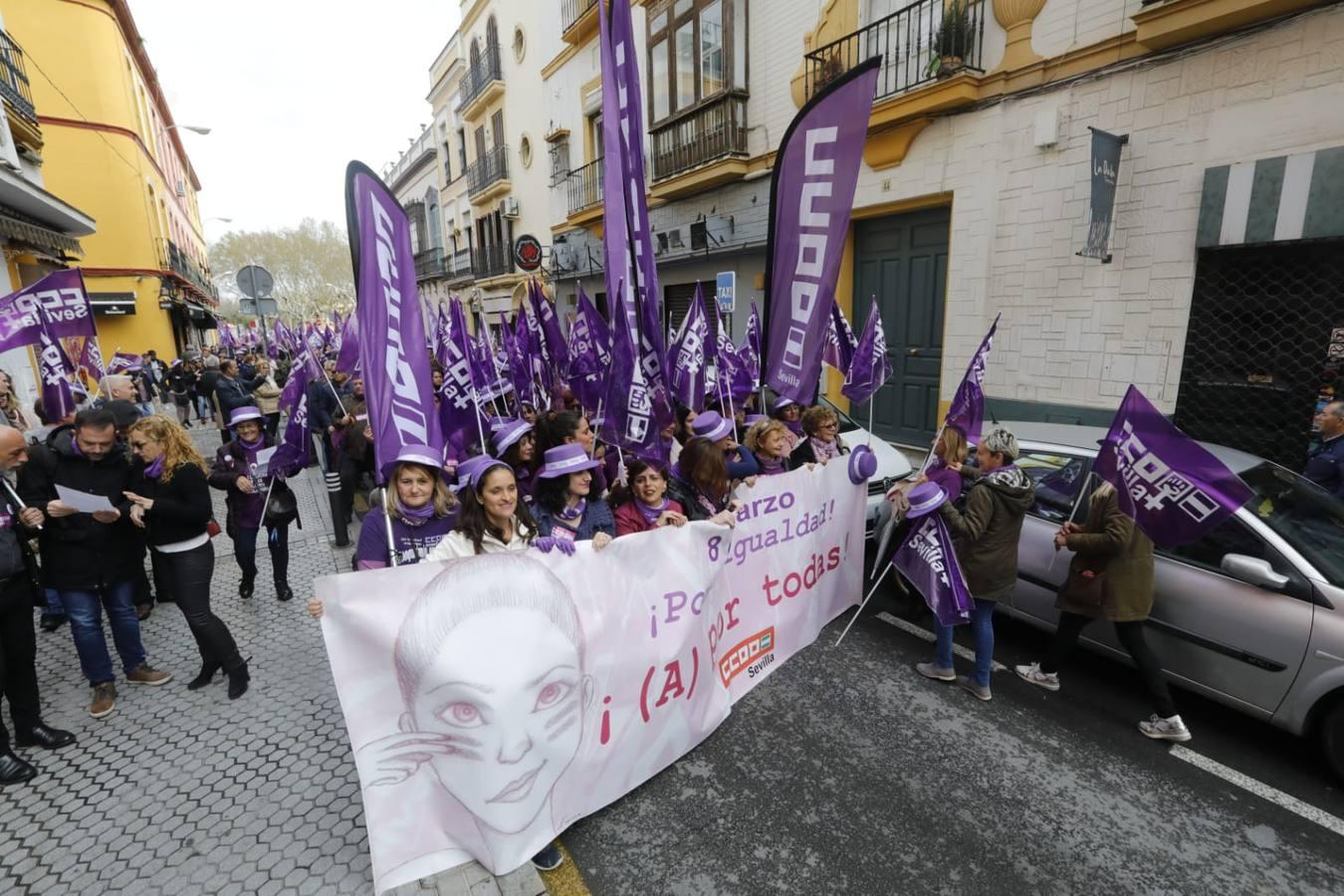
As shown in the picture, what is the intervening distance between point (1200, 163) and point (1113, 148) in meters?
0.88

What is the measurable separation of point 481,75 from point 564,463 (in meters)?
28.0

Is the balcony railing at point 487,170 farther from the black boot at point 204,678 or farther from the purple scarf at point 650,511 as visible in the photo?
the purple scarf at point 650,511

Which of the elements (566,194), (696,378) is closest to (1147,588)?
(696,378)

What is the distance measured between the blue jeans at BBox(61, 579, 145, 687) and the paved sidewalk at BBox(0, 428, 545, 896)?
294 mm

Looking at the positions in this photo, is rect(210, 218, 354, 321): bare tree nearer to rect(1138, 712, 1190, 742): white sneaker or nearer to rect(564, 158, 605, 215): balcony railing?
rect(564, 158, 605, 215): balcony railing

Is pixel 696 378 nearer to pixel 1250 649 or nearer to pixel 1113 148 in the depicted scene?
pixel 1250 649

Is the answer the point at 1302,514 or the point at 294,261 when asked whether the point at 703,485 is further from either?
the point at 294,261

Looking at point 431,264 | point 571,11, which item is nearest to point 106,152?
point 571,11

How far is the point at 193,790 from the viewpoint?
3352mm

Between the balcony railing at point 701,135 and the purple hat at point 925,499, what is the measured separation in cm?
1071

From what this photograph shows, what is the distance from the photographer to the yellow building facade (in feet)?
66.2

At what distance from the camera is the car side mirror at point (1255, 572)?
11.4 ft

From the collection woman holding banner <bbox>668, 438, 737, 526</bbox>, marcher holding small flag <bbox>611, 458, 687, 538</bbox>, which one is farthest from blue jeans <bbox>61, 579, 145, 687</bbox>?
woman holding banner <bbox>668, 438, 737, 526</bbox>

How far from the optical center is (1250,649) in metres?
3.60
